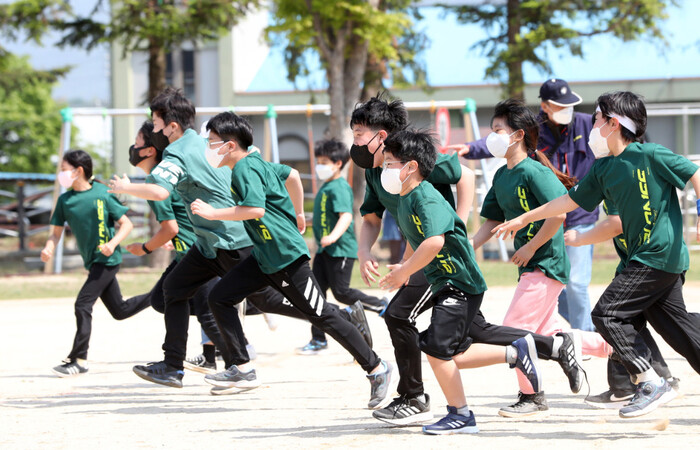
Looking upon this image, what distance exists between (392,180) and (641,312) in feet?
4.69

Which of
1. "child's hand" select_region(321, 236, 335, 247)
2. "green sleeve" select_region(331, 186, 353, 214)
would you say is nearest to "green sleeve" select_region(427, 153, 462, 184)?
"child's hand" select_region(321, 236, 335, 247)

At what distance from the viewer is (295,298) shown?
5785mm

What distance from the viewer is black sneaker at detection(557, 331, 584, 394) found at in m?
5.34

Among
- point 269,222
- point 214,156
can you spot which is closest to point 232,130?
point 214,156

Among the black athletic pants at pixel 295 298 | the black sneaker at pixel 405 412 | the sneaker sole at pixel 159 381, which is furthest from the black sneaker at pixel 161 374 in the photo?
the black sneaker at pixel 405 412

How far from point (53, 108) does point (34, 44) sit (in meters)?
29.0

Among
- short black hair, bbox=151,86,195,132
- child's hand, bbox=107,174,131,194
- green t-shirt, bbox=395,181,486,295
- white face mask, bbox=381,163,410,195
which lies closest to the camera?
green t-shirt, bbox=395,181,486,295

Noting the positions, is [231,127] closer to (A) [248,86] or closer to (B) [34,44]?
(B) [34,44]

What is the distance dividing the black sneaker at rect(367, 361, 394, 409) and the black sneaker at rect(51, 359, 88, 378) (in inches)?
115

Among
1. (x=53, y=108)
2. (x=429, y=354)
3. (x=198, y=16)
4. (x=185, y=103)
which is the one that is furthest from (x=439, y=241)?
(x=53, y=108)

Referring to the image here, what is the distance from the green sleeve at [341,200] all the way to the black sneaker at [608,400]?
3.36 metres

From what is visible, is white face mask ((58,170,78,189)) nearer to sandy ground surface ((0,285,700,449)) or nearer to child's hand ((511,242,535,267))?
sandy ground surface ((0,285,700,449))

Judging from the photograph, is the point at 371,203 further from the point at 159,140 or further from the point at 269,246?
the point at 159,140

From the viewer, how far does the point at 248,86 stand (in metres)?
39.2
